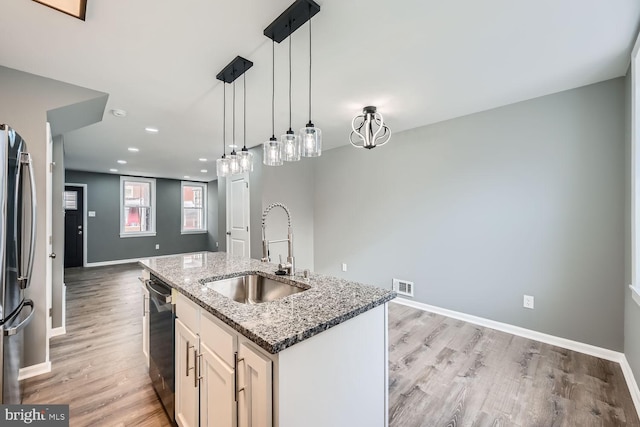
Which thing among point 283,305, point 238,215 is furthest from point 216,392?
point 238,215

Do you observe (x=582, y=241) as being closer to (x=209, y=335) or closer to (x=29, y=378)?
(x=209, y=335)

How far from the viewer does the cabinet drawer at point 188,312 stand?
4.29 ft

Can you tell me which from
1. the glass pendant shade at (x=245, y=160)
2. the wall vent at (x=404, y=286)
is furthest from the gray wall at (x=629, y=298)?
the glass pendant shade at (x=245, y=160)

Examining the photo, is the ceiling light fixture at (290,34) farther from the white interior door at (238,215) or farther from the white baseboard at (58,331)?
the white baseboard at (58,331)

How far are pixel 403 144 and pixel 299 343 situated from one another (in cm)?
322

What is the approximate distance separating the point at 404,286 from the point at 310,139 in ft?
8.71

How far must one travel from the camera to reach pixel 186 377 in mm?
1425

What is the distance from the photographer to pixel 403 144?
11.7 ft

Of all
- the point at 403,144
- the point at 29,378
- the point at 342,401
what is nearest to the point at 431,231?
the point at 403,144

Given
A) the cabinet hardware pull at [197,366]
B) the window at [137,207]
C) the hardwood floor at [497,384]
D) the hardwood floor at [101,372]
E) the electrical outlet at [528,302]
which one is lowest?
the hardwood floor at [101,372]

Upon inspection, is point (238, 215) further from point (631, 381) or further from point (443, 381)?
point (631, 381)

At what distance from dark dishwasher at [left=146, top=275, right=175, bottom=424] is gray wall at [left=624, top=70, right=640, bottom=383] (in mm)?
3057

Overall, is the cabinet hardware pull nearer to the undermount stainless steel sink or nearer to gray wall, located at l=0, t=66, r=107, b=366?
the undermount stainless steel sink

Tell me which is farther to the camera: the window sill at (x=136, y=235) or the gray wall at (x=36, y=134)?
the window sill at (x=136, y=235)
